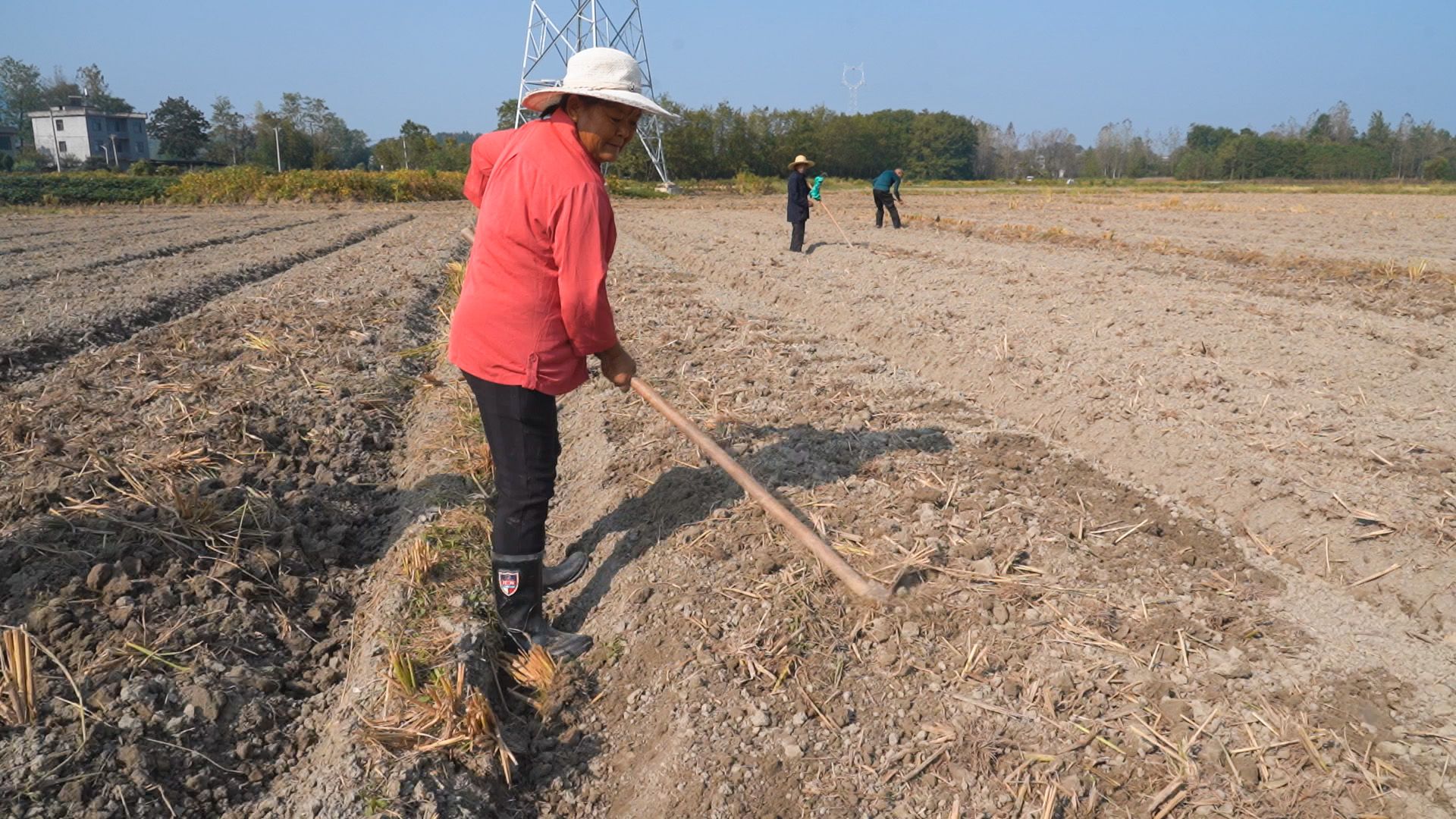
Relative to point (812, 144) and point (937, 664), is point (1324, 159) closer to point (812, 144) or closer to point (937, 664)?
point (812, 144)

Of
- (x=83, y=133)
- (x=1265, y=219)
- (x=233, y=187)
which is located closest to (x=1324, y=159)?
(x=1265, y=219)

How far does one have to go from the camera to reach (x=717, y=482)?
4129 millimetres

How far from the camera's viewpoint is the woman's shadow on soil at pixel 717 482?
12.0 ft

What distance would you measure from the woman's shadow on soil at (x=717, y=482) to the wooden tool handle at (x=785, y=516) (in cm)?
61

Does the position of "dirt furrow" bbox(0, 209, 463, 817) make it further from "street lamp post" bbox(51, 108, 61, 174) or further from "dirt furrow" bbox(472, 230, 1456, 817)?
"street lamp post" bbox(51, 108, 61, 174)

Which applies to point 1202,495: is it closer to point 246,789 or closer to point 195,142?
point 246,789

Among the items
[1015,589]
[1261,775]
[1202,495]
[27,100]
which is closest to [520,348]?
[1015,589]

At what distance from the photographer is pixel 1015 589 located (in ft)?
10.5

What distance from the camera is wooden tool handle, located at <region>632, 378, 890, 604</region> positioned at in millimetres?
3041

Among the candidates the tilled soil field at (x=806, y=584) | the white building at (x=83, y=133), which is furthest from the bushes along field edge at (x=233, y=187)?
the white building at (x=83, y=133)

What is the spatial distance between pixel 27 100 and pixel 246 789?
360ft

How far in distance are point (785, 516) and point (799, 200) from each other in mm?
10936

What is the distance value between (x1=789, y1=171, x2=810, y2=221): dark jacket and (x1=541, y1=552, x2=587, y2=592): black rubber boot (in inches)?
412

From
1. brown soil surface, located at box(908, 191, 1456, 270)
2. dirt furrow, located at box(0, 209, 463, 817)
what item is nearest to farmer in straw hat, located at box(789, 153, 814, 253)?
brown soil surface, located at box(908, 191, 1456, 270)
